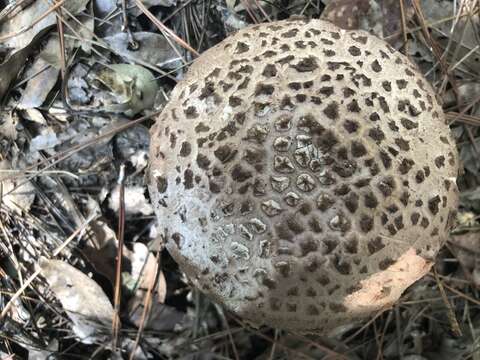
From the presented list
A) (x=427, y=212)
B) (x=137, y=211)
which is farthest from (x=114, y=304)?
(x=427, y=212)

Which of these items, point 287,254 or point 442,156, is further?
point 442,156

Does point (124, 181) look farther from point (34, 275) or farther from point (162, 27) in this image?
point (162, 27)

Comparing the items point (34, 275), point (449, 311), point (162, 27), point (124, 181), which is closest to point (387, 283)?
point (449, 311)

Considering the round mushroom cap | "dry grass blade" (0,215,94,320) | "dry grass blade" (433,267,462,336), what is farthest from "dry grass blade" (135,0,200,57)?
"dry grass blade" (433,267,462,336)

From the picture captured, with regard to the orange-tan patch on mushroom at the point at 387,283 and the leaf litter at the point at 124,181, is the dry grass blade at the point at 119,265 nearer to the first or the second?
the leaf litter at the point at 124,181

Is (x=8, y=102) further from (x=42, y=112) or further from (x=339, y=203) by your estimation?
(x=339, y=203)

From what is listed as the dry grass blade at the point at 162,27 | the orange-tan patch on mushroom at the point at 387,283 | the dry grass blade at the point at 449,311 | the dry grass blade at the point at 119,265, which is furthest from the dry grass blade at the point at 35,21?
the dry grass blade at the point at 449,311

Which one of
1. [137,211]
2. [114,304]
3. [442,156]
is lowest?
[114,304]

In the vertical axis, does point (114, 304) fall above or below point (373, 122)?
below

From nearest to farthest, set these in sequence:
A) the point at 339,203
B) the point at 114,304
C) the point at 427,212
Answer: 1. the point at 339,203
2. the point at 427,212
3. the point at 114,304
